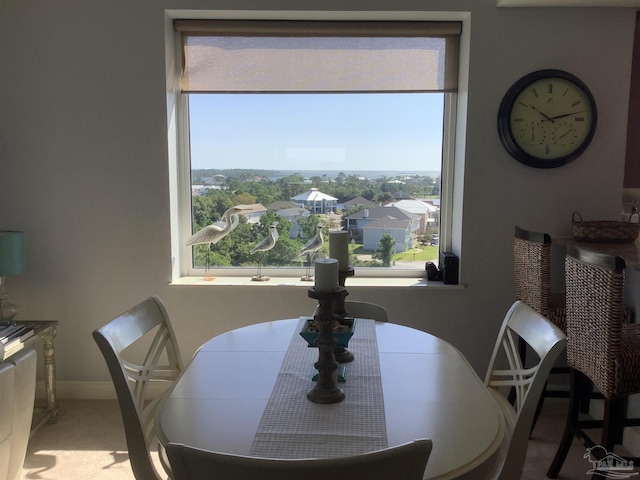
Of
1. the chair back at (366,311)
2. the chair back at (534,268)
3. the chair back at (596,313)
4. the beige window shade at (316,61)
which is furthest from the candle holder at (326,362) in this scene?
the beige window shade at (316,61)

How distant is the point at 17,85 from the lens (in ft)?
9.27

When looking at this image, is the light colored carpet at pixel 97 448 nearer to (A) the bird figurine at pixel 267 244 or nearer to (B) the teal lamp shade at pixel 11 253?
(B) the teal lamp shade at pixel 11 253

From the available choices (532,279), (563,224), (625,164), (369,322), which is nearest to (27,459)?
(369,322)

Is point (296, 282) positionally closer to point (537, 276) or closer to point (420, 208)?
point (420, 208)

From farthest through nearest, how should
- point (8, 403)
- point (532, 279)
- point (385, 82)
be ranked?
point (385, 82) < point (532, 279) < point (8, 403)

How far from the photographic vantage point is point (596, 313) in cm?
183

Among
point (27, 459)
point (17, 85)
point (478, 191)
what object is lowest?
point (27, 459)

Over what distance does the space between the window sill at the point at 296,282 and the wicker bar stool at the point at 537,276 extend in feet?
1.61

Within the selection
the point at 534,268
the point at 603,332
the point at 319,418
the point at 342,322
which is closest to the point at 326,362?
the point at 319,418

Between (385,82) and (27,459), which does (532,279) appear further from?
(27,459)

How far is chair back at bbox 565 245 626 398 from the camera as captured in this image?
173 centimetres

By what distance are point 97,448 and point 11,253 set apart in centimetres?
107

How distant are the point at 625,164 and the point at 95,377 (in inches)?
135

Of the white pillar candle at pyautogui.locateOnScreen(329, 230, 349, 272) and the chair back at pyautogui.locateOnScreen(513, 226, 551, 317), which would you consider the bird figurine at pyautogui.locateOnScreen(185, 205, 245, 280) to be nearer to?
the white pillar candle at pyautogui.locateOnScreen(329, 230, 349, 272)
